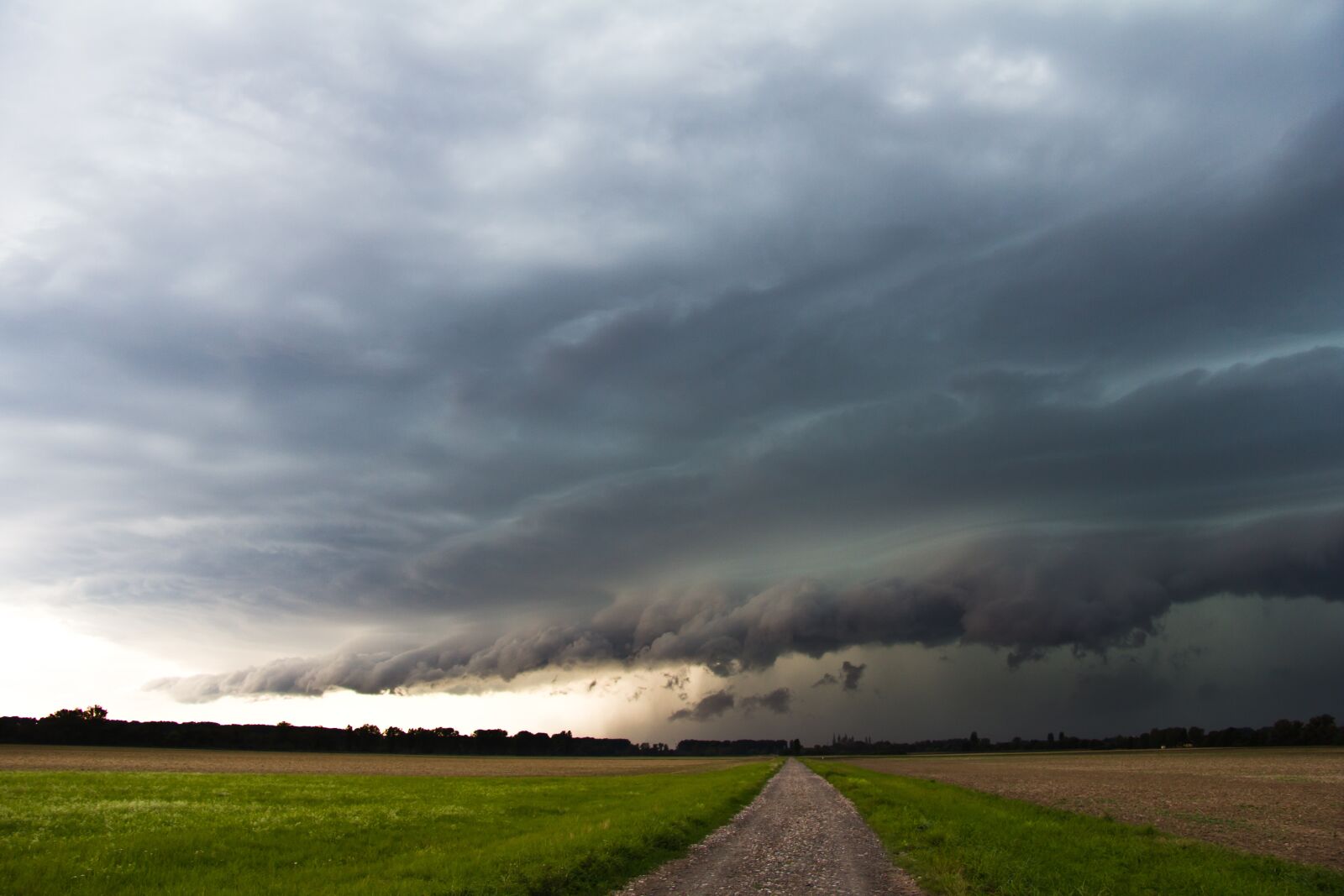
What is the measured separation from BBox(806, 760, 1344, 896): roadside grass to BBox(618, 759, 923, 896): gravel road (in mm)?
939

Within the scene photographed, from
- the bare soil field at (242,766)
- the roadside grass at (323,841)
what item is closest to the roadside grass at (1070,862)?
the roadside grass at (323,841)

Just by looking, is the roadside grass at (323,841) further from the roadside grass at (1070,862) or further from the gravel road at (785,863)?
the roadside grass at (1070,862)

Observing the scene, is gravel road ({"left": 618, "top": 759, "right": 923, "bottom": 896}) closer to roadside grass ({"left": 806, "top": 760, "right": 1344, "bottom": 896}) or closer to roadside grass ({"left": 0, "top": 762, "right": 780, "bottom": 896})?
roadside grass ({"left": 806, "top": 760, "right": 1344, "bottom": 896})

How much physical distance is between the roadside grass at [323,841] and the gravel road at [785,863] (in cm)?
121

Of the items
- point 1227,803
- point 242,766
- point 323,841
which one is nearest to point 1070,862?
point 323,841

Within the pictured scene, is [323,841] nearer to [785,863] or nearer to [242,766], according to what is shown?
[785,863]

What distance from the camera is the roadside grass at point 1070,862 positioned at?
729 inches

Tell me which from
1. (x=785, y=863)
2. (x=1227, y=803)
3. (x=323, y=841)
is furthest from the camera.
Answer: (x=1227, y=803)

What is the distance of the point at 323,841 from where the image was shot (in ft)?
83.2

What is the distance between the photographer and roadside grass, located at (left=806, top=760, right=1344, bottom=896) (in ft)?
60.7

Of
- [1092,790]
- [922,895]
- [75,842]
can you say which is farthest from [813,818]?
[1092,790]

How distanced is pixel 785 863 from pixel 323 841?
15788 mm

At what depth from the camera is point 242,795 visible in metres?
41.3

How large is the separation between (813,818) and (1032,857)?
16.1m
